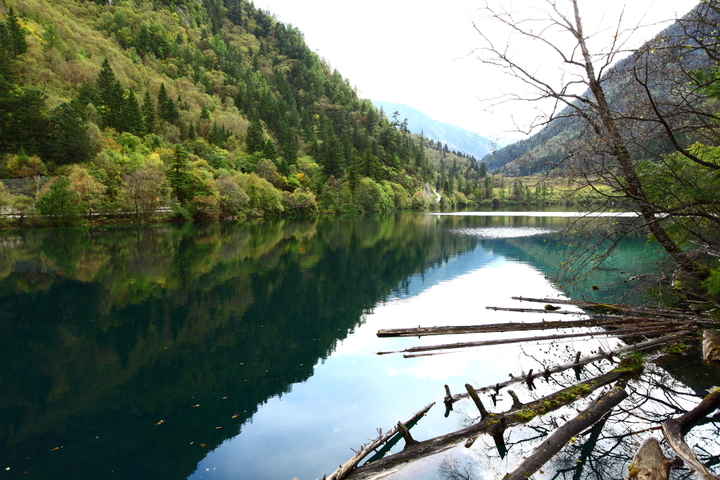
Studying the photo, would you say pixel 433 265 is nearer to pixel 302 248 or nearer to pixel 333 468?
pixel 302 248

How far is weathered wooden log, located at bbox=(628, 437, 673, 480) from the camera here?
452cm

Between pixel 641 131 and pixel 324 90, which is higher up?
pixel 324 90

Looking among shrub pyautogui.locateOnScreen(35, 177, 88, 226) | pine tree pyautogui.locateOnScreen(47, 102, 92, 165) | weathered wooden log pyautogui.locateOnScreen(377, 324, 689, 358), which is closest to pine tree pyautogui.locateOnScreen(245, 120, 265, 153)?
pine tree pyautogui.locateOnScreen(47, 102, 92, 165)

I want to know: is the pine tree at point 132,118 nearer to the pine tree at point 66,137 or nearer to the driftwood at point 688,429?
the pine tree at point 66,137

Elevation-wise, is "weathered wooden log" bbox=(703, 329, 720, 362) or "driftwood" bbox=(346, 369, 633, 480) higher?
"weathered wooden log" bbox=(703, 329, 720, 362)

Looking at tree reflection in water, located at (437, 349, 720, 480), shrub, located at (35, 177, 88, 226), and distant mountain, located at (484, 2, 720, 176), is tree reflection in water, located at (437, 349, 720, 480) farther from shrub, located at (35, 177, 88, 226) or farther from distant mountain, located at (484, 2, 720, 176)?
shrub, located at (35, 177, 88, 226)

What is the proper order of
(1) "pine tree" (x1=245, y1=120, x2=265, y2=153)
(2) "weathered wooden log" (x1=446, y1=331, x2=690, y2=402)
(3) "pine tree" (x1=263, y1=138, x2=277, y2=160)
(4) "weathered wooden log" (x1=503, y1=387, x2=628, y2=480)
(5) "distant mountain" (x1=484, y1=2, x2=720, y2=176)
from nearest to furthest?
(4) "weathered wooden log" (x1=503, y1=387, x2=628, y2=480)
(5) "distant mountain" (x1=484, y1=2, x2=720, y2=176)
(2) "weathered wooden log" (x1=446, y1=331, x2=690, y2=402)
(3) "pine tree" (x1=263, y1=138, x2=277, y2=160)
(1) "pine tree" (x1=245, y1=120, x2=265, y2=153)

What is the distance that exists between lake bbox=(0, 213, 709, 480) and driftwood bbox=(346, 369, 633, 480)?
22 centimetres

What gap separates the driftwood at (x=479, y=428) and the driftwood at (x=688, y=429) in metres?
1.43

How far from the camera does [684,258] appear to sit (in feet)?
31.9

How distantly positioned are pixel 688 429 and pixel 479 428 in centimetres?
316

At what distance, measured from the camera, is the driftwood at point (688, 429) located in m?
4.46

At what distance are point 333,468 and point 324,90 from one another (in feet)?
438

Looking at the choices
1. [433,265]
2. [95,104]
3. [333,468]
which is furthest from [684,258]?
[95,104]
